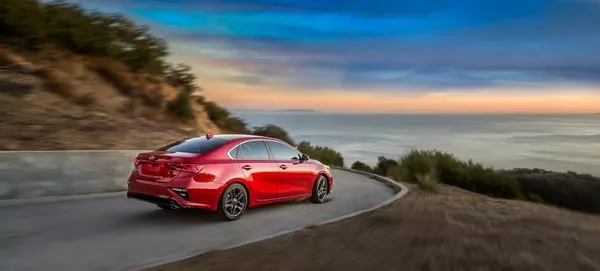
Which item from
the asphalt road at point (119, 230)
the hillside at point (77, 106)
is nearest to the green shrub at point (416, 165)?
the hillside at point (77, 106)

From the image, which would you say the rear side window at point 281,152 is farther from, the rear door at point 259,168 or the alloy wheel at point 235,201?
the alloy wheel at point 235,201

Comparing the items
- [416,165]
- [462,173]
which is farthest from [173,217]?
[462,173]

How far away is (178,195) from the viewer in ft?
30.7

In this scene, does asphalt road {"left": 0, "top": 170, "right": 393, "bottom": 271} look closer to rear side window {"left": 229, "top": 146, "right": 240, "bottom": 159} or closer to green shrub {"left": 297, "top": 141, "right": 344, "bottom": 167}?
rear side window {"left": 229, "top": 146, "right": 240, "bottom": 159}

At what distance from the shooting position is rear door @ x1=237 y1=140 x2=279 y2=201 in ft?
34.4

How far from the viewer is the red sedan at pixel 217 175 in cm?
945

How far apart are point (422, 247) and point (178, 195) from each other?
3.99 metres

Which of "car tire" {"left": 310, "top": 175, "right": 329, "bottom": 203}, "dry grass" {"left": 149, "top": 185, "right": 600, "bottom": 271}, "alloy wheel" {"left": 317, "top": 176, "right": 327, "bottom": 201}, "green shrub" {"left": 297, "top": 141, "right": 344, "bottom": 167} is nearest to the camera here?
"dry grass" {"left": 149, "top": 185, "right": 600, "bottom": 271}

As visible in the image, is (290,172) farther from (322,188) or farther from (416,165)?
(416,165)

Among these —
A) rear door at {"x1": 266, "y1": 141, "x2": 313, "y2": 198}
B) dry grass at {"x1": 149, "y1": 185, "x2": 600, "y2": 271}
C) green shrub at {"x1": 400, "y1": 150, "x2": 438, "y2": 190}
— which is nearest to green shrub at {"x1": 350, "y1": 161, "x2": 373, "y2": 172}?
green shrub at {"x1": 400, "y1": 150, "x2": 438, "y2": 190}

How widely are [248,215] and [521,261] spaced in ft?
17.0

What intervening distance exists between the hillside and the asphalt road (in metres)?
3.49

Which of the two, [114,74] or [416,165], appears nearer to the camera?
[114,74]

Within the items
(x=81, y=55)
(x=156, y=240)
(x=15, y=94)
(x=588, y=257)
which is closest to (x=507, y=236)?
(x=588, y=257)
